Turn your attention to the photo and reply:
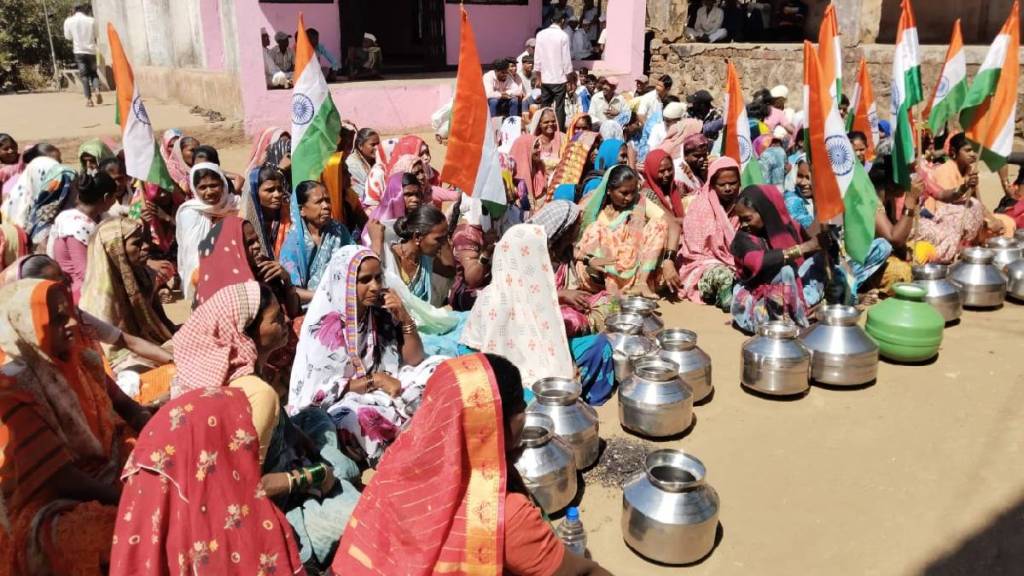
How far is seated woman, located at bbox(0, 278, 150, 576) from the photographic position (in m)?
2.38

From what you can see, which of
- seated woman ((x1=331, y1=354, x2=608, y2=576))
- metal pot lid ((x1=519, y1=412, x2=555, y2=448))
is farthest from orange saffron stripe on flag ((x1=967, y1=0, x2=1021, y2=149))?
seated woman ((x1=331, y1=354, x2=608, y2=576))

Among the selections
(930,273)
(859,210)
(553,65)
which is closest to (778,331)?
(859,210)

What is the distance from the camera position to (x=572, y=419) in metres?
3.46

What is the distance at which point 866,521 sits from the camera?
10.3 ft

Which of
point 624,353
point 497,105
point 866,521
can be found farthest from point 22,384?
point 497,105

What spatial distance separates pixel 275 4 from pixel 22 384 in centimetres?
1199

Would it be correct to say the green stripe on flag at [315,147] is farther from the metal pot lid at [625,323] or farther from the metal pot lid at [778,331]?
the metal pot lid at [778,331]

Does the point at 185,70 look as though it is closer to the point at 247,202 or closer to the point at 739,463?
the point at 247,202

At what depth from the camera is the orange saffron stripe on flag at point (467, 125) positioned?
5008 mm

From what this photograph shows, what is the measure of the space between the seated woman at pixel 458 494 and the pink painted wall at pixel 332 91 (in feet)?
33.8

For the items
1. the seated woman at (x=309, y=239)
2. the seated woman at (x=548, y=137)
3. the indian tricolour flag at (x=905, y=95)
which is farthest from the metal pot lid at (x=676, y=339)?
the seated woman at (x=548, y=137)

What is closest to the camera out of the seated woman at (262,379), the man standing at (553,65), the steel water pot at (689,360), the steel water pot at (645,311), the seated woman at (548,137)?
the seated woman at (262,379)

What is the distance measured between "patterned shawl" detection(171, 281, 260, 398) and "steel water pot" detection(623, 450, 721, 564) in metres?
1.53

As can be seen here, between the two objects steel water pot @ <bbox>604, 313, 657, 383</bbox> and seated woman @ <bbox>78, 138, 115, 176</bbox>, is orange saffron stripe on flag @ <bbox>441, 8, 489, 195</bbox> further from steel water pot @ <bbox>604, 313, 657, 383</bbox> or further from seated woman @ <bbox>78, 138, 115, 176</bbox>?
seated woman @ <bbox>78, 138, 115, 176</bbox>
